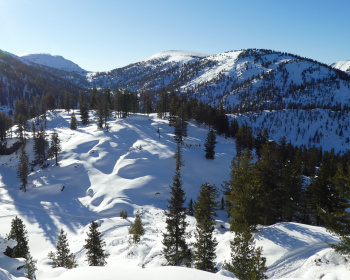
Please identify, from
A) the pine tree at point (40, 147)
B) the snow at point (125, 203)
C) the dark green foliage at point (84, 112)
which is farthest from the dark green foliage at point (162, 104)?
the pine tree at point (40, 147)

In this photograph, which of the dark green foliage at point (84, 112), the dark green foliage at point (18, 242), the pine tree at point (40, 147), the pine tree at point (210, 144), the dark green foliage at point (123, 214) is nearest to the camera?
the dark green foliage at point (18, 242)

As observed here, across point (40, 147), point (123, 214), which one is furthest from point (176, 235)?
point (40, 147)

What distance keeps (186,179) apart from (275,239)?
3926cm

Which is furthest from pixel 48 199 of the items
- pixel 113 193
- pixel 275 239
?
pixel 275 239

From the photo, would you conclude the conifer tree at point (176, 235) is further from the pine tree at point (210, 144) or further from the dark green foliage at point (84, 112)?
the dark green foliage at point (84, 112)

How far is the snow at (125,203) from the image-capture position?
15.0 m

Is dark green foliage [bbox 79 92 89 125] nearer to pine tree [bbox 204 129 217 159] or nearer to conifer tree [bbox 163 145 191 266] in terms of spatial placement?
pine tree [bbox 204 129 217 159]

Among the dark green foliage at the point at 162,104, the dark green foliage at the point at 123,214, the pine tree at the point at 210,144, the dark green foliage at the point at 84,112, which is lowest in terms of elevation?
the dark green foliage at the point at 123,214

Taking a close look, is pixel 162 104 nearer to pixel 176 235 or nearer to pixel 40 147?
pixel 40 147

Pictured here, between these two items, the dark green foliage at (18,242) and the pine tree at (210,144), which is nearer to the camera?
the dark green foliage at (18,242)

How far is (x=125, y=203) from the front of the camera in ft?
160

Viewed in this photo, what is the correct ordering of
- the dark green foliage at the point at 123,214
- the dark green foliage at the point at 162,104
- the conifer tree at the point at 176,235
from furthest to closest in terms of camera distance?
the dark green foliage at the point at 162,104
the dark green foliage at the point at 123,214
the conifer tree at the point at 176,235

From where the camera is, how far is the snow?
15016mm

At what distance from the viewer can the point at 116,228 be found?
127ft
